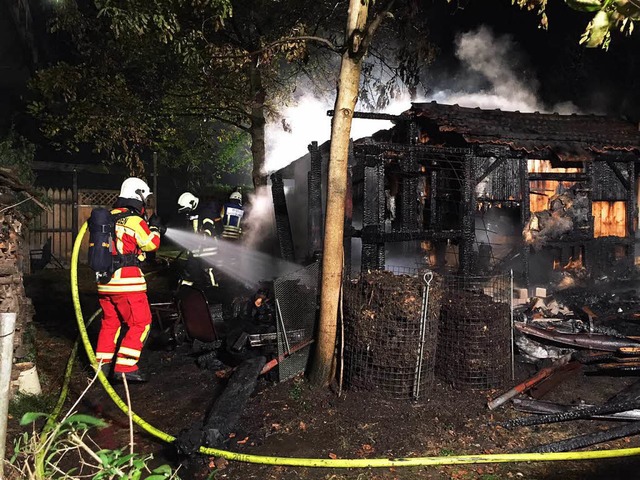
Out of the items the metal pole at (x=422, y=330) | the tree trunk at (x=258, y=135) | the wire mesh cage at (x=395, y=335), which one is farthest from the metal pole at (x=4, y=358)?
the tree trunk at (x=258, y=135)

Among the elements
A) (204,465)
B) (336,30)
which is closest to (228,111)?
(336,30)

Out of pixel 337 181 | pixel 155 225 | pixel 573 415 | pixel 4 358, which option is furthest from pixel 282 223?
pixel 4 358

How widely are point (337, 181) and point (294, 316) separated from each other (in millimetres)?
1922

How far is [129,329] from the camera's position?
6.11 meters

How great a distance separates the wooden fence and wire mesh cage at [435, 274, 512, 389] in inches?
544

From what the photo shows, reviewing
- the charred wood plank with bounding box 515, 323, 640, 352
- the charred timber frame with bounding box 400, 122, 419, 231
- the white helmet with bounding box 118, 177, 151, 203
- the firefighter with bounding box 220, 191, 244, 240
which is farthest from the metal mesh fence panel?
the charred timber frame with bounding box 400, 122, 419, 231

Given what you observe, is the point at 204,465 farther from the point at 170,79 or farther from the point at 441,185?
the point at 170,79

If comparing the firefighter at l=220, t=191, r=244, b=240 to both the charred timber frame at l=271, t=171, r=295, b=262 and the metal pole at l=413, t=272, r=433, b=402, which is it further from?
the metal pole at l=413, t=272, r=433, b=402

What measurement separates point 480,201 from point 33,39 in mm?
A: 17583

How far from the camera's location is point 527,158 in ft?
40.4

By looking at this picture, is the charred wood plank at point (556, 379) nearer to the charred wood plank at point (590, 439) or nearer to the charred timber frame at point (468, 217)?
the charred wood plank at point (590, 439)

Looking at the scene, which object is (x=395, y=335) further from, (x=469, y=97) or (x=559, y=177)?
(x=469, y=97)

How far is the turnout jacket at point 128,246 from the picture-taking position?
602 cm

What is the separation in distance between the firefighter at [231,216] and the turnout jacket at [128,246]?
17.2ft
